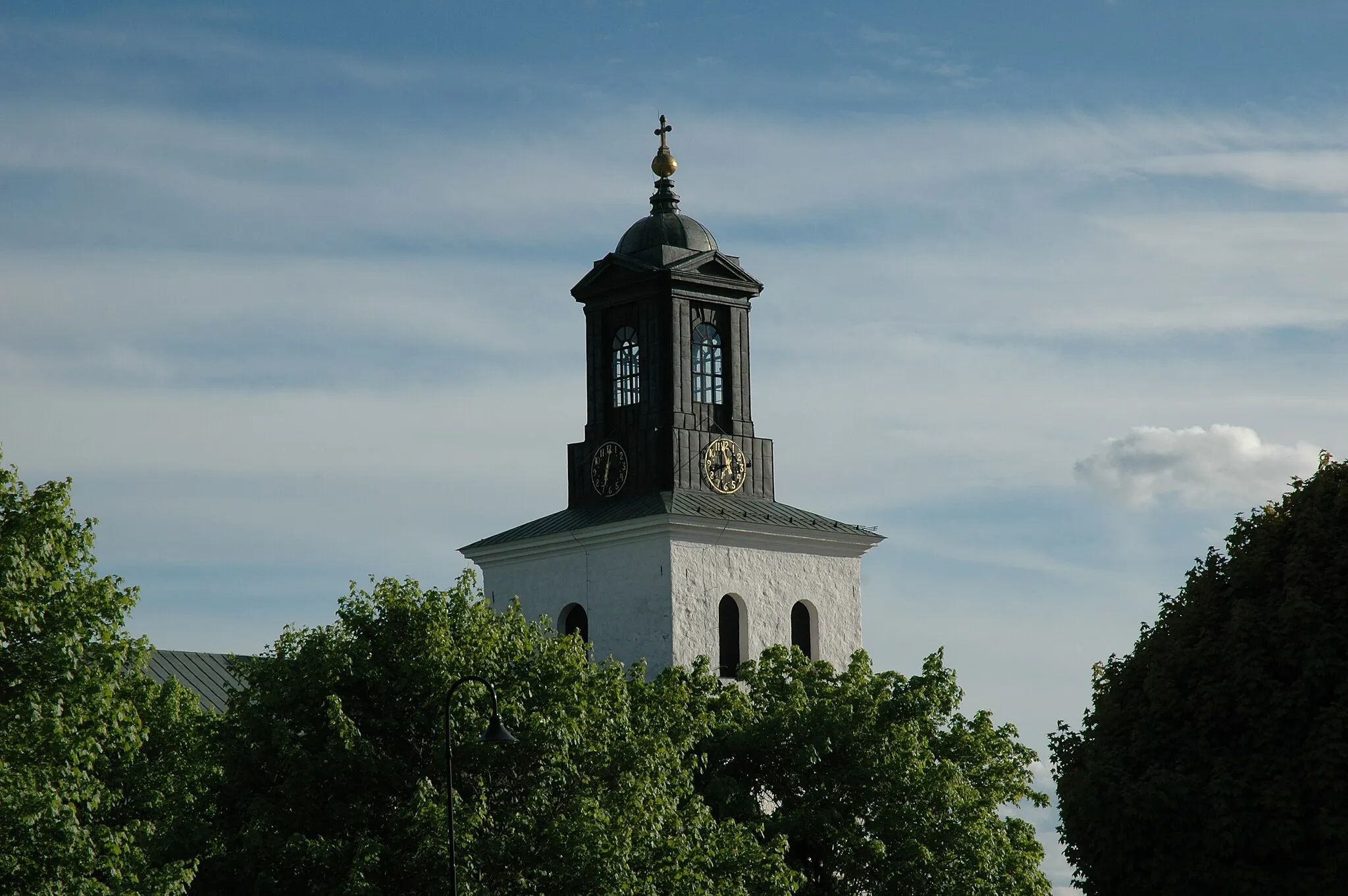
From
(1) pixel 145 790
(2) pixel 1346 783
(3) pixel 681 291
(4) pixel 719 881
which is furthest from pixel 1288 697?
(3) pixel 681 291

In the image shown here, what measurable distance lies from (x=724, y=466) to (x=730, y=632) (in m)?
4.09

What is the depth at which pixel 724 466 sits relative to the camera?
56.4m

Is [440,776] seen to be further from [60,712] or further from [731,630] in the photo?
[731,630]

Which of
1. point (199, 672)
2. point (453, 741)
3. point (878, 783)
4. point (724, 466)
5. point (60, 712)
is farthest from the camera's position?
point (199, 672)

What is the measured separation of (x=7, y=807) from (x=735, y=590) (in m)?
26.2

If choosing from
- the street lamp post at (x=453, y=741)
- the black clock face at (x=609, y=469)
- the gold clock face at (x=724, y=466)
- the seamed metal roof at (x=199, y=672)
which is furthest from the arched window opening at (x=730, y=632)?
the street lamp post at (x=453, y=741)

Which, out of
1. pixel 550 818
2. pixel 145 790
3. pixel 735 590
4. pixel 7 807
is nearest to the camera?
pixel 7 807

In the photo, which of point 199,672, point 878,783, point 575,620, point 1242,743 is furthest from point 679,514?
point 1242,743

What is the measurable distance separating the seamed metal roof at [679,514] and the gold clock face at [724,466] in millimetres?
292

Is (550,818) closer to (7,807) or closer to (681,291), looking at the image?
(7,807)

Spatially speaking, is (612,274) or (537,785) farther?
(612,274)

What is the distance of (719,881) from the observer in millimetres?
38562

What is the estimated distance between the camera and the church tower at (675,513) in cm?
5478

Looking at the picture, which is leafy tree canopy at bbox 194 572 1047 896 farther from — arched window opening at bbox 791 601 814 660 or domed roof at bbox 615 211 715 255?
domed roof at bbox 615 211 715 255
